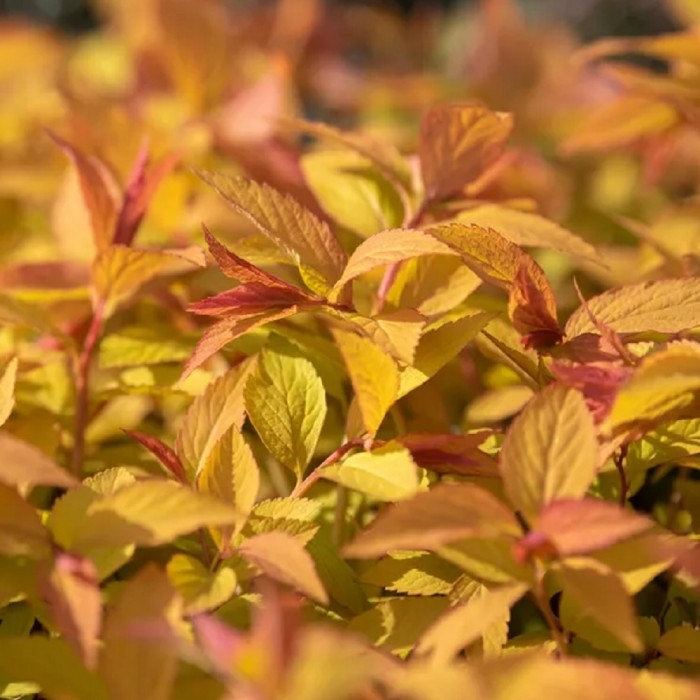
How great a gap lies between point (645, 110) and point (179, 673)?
548 mm

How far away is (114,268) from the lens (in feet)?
1.84

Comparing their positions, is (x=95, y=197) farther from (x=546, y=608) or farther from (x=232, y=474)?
(x=546, y=608)

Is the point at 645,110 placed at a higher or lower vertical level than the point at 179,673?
higher

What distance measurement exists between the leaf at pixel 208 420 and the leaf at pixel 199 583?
53 millimetres

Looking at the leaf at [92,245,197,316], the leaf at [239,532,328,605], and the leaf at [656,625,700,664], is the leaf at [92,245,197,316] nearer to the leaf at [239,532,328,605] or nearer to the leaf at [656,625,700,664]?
the leaf at [239,532,328,605]

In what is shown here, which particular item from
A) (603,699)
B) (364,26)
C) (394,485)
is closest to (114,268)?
(394,485)

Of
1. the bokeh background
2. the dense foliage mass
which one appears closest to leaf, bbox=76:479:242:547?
the dense foliage mass

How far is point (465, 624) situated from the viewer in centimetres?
36

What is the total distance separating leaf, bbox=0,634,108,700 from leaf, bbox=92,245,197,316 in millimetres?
214

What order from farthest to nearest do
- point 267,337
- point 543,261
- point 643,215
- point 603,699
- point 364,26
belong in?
point 364,26
point 643,215
point 543,261
point 267,337
point 603,699

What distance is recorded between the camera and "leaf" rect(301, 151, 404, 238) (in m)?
0.63

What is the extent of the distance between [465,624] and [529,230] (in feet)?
0.84

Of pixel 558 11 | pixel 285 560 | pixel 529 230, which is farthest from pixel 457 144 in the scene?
pixel 558 11

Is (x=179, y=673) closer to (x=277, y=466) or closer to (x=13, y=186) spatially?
(x=277, y=466)
